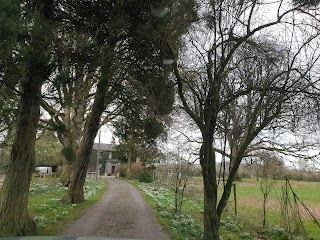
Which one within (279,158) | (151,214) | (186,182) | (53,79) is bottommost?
(151,214)

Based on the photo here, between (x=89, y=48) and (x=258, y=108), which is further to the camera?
(x=258, y=108)

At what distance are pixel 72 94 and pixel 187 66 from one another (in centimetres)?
533

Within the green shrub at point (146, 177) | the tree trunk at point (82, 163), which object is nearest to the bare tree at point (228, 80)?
the tree trunk at point (82, 163)

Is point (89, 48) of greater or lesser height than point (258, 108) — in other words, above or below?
above

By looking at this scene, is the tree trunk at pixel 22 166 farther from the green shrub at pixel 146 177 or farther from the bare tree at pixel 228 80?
the green shrub at pixel 146 177

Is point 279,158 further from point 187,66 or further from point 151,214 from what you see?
point 187,66

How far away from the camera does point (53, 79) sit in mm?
9000

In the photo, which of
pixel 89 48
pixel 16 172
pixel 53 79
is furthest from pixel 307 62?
pixel 16 172

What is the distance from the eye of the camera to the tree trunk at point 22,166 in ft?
31.2

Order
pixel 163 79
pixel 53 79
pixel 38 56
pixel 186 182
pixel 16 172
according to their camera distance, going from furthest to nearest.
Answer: pixel 186 182 → pixel 163 79 → pixel 16 172 → pixel 53 79 → pixel 38 56

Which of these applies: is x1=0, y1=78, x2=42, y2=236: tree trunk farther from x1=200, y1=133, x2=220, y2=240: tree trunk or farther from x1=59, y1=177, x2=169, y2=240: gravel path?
x1=200, y1=133, x2=220, y2=240: tree trunk

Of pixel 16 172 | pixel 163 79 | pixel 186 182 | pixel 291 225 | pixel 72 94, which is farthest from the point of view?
pixel 186 182

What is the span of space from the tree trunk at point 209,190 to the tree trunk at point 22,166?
4669 mm

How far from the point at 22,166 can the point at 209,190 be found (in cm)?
504
